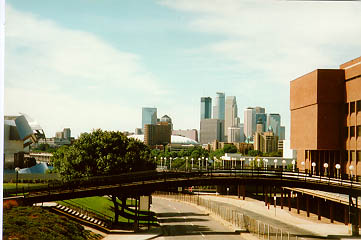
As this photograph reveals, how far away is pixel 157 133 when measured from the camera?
Answer: 8331 centimetres

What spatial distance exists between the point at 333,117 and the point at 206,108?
301ft

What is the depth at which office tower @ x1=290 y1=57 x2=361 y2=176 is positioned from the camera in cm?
3156

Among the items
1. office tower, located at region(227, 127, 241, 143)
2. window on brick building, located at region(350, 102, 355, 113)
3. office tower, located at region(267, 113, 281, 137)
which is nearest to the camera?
window on brick building, located at region(350, 102, 355, 113)

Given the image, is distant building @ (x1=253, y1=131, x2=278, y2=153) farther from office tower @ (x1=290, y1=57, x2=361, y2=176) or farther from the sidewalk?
office tower @ (x1=290, y1=57, x2=361, y2=176)

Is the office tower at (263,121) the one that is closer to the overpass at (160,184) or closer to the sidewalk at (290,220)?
the sidewalk at (290,220)

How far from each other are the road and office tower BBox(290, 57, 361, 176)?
29.7 ft

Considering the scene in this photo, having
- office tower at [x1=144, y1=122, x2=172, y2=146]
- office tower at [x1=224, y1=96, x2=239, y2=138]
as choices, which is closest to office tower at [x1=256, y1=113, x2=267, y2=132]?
office tower at [x1=224, y1=96, x2=239, y2=138]

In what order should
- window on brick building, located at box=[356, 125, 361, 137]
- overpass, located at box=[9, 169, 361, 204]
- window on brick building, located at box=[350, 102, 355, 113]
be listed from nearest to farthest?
overpass, located at box=[9, 169, 361, 204] → window on brick building, located at box=[356, 125, 361, 137] → window on brick building, located at box=[350, 102, 355, 113]

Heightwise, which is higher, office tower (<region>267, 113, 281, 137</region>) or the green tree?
office tower (<region>267, 113, 281, 137</region>)

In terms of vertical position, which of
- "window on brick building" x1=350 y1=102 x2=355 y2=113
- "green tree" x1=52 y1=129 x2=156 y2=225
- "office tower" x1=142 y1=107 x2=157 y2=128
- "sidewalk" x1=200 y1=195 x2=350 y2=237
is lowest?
"sidewalk" x1=200 y1=195 x2=350 y2=237

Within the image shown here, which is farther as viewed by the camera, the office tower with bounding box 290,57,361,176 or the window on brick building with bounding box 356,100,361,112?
the office tower with bounding box 290,57,361,176

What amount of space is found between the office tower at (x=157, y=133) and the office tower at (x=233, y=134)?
33.8 metres

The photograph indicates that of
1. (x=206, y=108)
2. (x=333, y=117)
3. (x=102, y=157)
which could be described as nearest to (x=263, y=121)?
(x=206, y=108)

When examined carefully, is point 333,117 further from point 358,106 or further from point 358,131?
point 358,131
